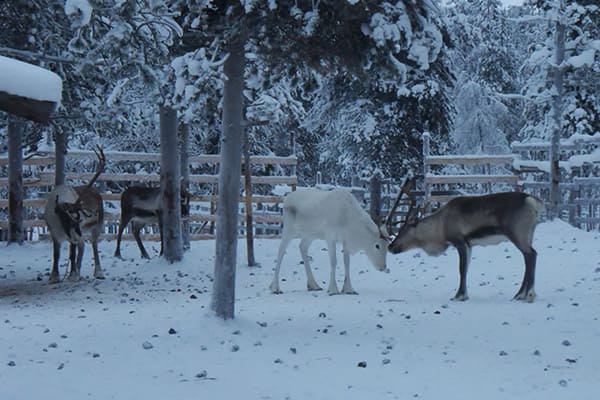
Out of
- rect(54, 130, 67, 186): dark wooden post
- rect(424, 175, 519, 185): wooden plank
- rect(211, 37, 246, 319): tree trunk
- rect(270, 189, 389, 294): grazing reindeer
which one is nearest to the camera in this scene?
rect(211, 37, 246, 319): tree trunk

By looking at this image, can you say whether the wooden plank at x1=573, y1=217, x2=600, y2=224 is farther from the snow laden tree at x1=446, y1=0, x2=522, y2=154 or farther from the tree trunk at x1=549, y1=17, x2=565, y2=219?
the snow laden tree at x1=446, y1=0, x2=522, y2=154

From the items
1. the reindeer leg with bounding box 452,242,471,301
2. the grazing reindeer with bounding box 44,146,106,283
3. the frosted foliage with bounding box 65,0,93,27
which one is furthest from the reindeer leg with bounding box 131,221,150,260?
the frosted foliage with bounding box 65,0,93,27

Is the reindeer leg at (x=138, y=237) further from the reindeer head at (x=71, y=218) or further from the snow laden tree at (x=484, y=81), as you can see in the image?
the snow laden tree at (x=484, y=81)

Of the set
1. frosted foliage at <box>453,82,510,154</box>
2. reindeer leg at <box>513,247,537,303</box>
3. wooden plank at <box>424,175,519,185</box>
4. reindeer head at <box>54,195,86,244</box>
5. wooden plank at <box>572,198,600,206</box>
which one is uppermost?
frosted foliage at <box>453,82,510,154</box>

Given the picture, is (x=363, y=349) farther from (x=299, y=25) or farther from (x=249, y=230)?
(x=249, y=230)

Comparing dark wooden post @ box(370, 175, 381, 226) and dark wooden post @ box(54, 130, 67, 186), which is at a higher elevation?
dark wooden post @ box(54, 130, 67, 186)

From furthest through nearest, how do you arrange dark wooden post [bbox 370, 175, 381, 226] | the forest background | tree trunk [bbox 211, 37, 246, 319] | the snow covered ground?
dark wooden post [bbox 370, 175, 381, 226] < tree trunk [bbox 211, 37, 246, 319] < the forest background < the snow covered ground

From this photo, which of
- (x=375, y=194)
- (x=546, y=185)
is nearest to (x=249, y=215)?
(x=546, y=185)

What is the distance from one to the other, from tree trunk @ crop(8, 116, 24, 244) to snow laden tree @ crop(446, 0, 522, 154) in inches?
641

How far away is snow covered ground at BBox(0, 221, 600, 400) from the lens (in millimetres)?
5375

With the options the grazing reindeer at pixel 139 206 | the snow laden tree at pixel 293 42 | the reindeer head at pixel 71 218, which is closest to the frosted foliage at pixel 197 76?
the snow laden tree at pixel 293 42

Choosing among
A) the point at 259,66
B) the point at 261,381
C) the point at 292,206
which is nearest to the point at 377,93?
the point at 292,206

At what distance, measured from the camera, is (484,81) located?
2831 cm

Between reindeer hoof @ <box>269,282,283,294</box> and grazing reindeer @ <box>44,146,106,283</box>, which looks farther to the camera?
grazing reindeer @ <box>44,146,106,283</box>
